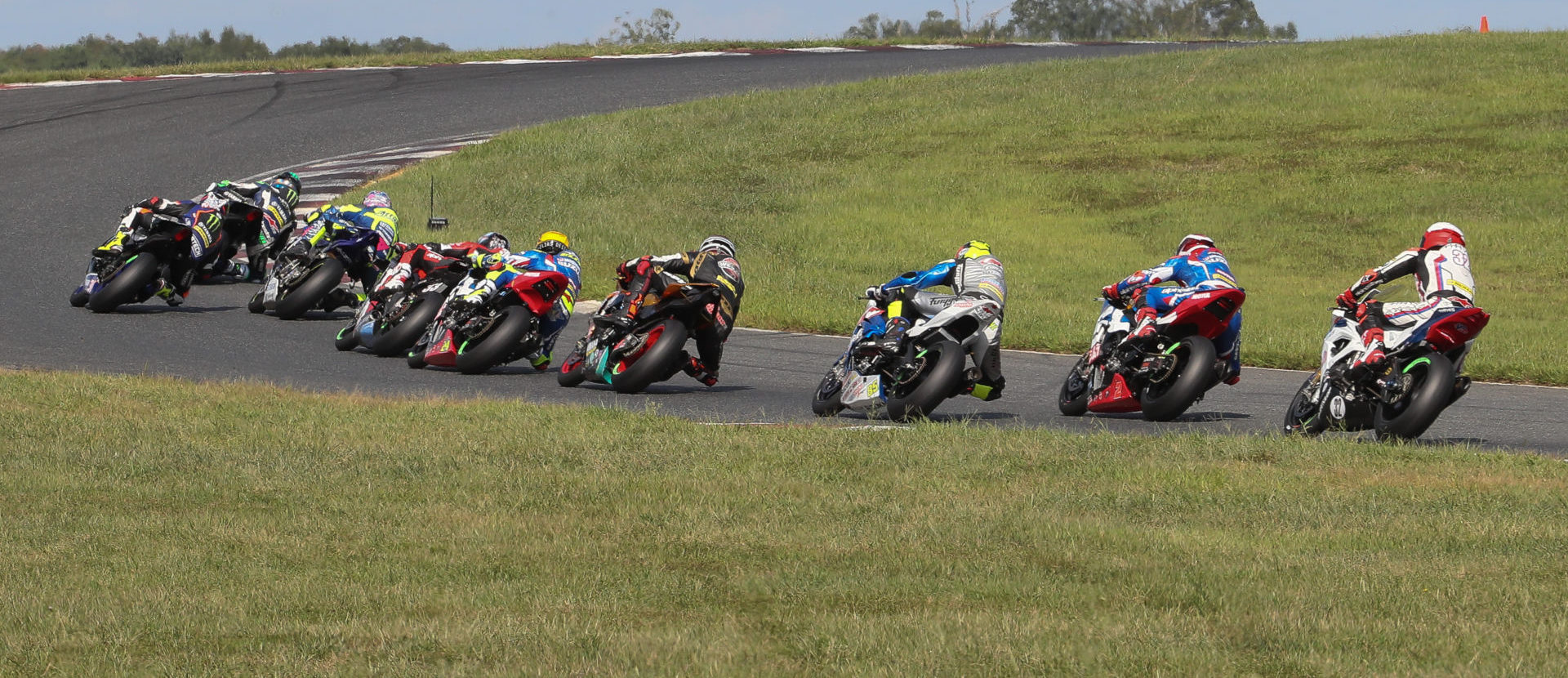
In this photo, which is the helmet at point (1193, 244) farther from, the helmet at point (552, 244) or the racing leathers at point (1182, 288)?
the helmet at point (552, 244)

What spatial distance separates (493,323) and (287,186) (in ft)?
22.7

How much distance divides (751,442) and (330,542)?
342 cm

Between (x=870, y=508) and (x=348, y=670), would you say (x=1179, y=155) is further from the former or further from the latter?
(x=348, y=670)

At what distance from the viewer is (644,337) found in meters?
13.3

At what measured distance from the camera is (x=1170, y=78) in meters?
35.5

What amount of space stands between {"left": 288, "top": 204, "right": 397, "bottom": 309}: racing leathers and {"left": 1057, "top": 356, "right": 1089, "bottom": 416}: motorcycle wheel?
760 centimetres

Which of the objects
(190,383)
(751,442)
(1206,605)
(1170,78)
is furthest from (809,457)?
(1170,78)

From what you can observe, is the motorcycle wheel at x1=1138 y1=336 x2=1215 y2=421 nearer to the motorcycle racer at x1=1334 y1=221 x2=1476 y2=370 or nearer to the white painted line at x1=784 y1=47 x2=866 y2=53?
the motorcycle racer at x1=1334 y1=221 x2=1476 y2=370

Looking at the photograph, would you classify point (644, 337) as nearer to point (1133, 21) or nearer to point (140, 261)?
point (140, 261)

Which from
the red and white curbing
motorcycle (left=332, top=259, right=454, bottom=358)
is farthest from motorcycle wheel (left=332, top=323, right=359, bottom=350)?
the red and white curbing

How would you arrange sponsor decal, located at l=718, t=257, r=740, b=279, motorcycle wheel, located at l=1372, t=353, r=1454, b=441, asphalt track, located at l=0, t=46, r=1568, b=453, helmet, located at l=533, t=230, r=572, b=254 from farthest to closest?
helmet, located at l=533, t=230, r=572, b=254 → sponsor decal, located at l=718, t=257, r=740, b=279 → asphalt track, located at l=0, t=46, r=1568, b=453 → motorcycle wheel, located at l=1372, t=353, r=1454, b=441

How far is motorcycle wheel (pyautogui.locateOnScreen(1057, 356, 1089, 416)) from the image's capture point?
12461 mm

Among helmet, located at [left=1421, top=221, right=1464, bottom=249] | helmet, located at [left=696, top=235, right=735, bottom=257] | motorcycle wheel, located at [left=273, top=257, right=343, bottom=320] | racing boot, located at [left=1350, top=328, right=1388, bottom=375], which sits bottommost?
motorcycle wheel, located at [left=273, top=257, right=343, bottom=320]

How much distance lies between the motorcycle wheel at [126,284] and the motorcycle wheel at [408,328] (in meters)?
3.75
